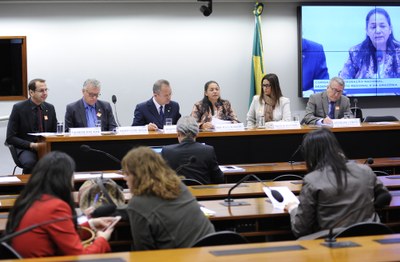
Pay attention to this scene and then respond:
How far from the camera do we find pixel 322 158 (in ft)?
14.0

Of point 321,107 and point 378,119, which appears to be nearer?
point 321,107

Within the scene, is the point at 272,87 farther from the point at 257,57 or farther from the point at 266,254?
the point at 266,254

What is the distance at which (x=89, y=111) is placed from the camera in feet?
28.0

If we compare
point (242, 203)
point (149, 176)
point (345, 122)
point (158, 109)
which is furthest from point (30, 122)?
point (149, 176)

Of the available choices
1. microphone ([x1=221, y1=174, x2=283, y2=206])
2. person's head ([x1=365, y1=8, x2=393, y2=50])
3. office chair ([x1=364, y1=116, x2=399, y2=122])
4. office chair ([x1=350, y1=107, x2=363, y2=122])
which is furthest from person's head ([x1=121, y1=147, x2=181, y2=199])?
person's head ([x1=365, y1=8, x2=393, y2=50])

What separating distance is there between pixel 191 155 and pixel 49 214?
9.22ft

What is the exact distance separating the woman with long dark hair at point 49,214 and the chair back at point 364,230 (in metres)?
1.32

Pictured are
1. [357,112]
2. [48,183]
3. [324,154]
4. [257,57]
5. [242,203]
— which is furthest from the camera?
[257,57]

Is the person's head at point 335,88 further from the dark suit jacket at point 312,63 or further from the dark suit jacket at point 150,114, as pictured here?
the dark suit jacket at point 150,114

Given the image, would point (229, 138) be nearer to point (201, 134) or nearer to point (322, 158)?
point (201, 134)

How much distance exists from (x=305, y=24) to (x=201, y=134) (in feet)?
11.9

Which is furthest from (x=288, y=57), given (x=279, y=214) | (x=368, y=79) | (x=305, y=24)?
(x=279, y=214)

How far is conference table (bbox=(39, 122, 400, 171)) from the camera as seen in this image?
7693 millimetres

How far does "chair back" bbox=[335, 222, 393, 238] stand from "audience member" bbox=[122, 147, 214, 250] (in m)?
0.76
